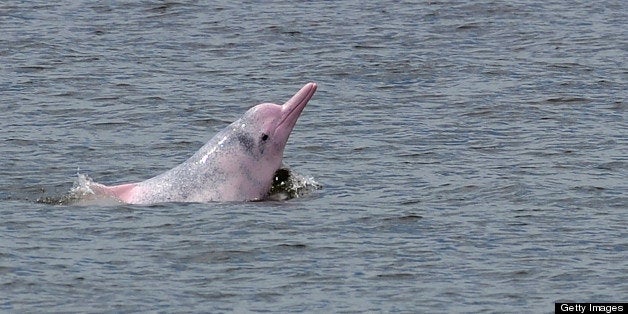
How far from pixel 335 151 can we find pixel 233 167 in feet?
10.9

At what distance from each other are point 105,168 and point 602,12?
617 inches

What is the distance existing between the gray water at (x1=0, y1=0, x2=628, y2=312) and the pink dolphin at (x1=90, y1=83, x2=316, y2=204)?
385 millimetres

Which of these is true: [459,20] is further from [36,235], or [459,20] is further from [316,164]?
[36,235]

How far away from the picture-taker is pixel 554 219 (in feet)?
66.0

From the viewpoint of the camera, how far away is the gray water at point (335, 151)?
17406 millimetres

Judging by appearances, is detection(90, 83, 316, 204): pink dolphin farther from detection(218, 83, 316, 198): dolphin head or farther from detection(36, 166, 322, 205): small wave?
detection(36, 166, 322, 205): small wave

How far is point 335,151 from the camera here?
2456cm

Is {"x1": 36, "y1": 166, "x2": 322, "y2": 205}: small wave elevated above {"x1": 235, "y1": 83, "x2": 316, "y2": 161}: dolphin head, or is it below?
below

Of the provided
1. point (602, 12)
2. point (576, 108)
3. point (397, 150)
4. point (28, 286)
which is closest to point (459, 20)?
point (602, 12)
